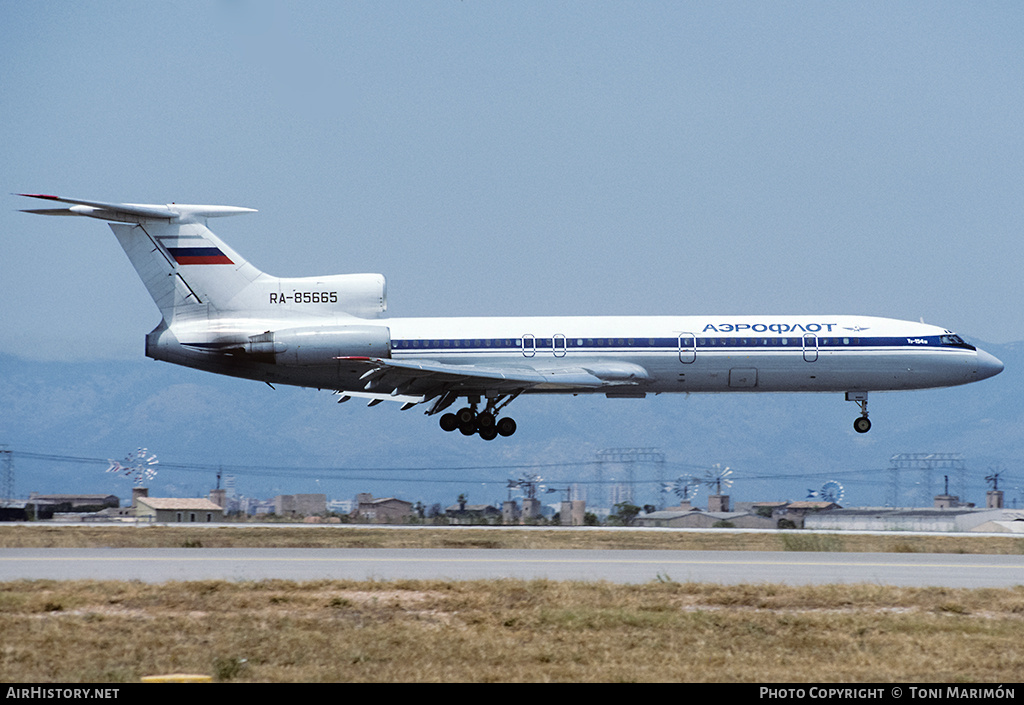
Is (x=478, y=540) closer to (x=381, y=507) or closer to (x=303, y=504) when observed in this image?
(x=381, y=507)

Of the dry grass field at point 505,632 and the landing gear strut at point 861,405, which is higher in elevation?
the landing gear strut at point 861,405

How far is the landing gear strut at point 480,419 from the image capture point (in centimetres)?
3644

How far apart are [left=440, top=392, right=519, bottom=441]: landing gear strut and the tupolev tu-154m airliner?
0.16 ft

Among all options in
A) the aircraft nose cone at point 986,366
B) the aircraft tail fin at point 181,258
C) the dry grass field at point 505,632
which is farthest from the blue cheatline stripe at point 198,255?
the aircraft nose cone at point 986,366

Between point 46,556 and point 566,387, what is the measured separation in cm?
1514

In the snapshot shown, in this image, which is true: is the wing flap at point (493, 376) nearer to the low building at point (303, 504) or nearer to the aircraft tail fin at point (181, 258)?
the aircraft tail fin at point (181, 258)

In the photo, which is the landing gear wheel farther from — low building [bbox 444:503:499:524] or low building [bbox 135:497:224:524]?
low building [bbox 135:497:224:524]

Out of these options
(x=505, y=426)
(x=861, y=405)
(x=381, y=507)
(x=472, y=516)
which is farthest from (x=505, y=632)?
(x=381, y=507)

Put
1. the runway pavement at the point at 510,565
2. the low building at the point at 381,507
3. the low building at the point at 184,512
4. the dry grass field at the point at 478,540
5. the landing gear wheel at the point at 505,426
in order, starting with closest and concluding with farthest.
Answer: the runway pavement at the point at 510,565
the dry grass field at the point at 478,540
the landing gear wheel at the point at 505,426
the low building at the point at 184,512
the low building at the point at 381,507

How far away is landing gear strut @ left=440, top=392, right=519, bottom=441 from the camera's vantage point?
36.4m

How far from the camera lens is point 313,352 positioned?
3541cm

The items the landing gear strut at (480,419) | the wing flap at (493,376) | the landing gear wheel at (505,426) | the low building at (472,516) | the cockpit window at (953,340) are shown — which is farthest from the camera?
the low building at (472,516)

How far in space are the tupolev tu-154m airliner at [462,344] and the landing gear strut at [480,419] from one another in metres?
0.05
